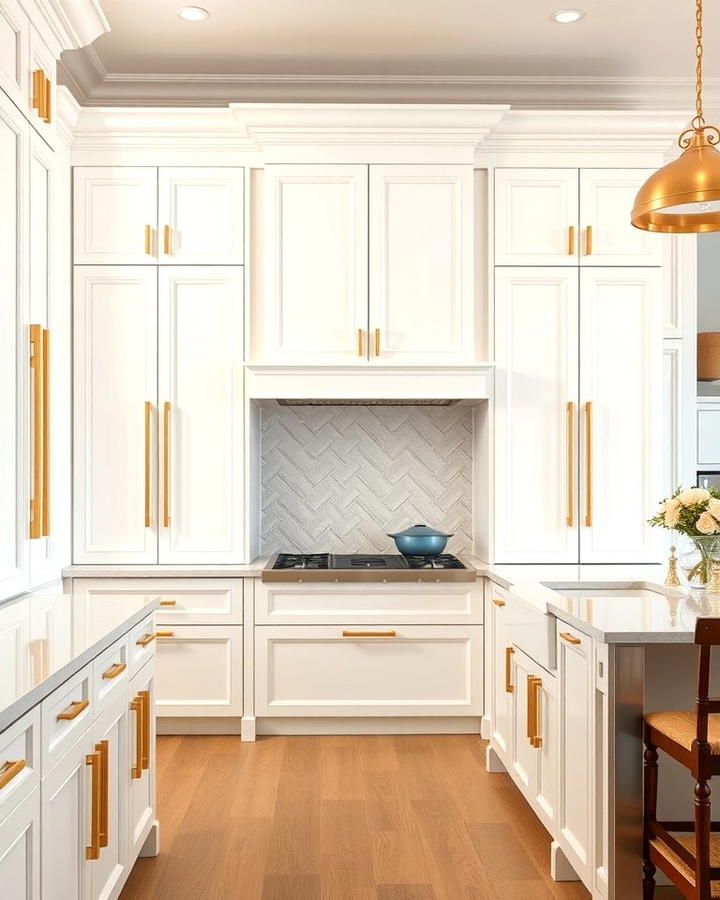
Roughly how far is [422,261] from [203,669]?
6.98 feet

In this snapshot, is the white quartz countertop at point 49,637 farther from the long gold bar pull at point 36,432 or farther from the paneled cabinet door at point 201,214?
the paneled cabinet door at point 201,214

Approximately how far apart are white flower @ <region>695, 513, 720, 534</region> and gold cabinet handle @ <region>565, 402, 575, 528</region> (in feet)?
4.57

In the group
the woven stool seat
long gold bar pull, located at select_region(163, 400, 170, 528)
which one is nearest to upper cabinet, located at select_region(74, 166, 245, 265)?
long gold bar pull, located at select_region(163, 400, 170, 528)

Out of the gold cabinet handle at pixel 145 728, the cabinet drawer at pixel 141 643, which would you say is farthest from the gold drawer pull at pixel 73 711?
the gold cabinet handle at pixel 145 728

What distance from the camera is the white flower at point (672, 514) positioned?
2822mm

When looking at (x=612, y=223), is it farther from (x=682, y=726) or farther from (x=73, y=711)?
(x=73, y=711)

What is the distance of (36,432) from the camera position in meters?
3.02

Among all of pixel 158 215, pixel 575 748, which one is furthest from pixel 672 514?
pixel 158 215

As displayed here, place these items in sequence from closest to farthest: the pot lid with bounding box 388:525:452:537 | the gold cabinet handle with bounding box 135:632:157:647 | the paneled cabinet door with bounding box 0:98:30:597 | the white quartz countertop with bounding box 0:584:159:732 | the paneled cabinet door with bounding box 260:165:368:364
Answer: the white quartz countertop with bounding box 0:584:159:732
the gold cabinet handle with bounding box 135:632:157:647
the paneled cabinet door with bounding box 0:98:30:597
the paneled cabinet door with bounding box 260:165:368:364
the pot lid with bounding box 388:525:452:537

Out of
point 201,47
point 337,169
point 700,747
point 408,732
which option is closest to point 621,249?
point 337,169

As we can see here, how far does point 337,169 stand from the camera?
4105 millimetres

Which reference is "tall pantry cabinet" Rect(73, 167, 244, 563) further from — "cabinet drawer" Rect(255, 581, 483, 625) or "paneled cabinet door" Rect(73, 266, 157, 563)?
"cabinet drawer" Rect(255, 581, 483, 625)

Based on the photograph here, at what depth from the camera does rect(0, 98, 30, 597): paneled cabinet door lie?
275 centimetres

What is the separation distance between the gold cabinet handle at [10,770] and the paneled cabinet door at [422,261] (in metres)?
2.83
